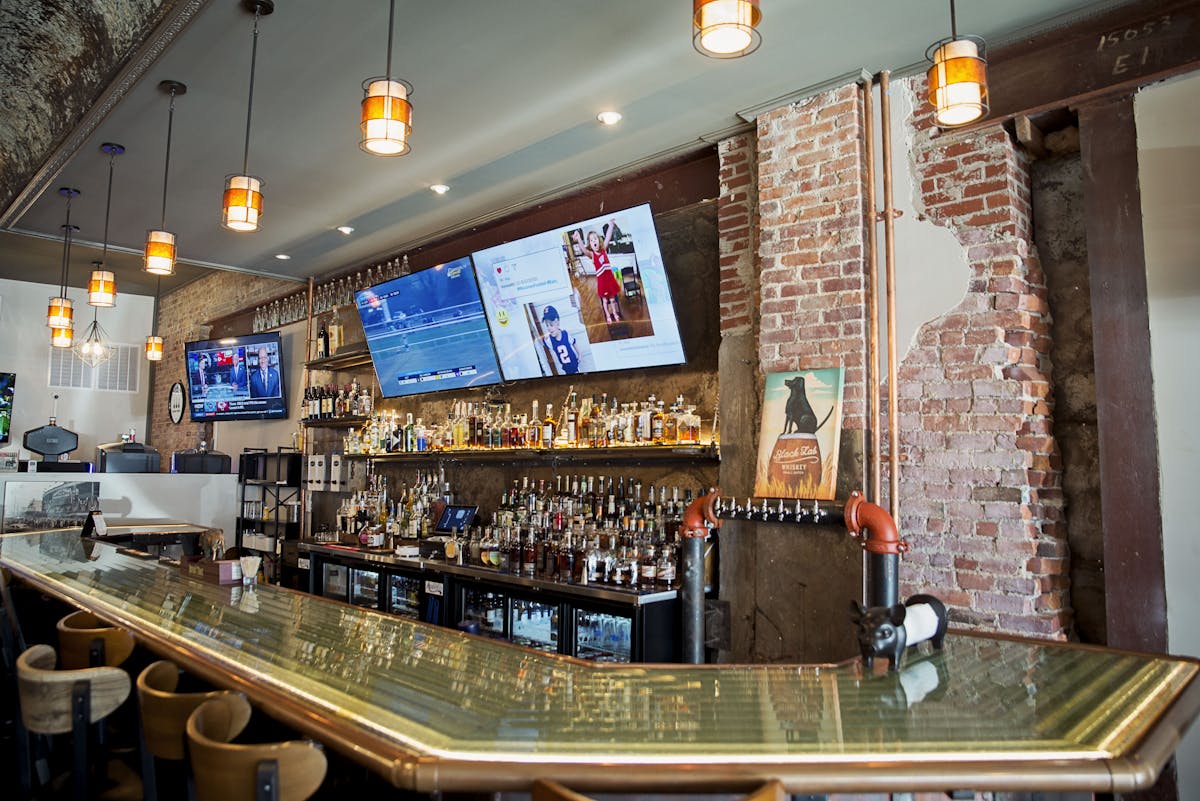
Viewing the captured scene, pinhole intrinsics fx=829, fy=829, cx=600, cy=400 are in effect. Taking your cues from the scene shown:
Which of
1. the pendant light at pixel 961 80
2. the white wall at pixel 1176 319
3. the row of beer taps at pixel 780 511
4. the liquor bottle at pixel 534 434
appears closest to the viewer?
the pendant light at pixel 961 80

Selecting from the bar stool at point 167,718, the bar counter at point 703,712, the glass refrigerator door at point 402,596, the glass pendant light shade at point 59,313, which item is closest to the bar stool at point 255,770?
the bar counter at point 703,712

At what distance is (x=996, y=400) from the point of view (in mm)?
3242

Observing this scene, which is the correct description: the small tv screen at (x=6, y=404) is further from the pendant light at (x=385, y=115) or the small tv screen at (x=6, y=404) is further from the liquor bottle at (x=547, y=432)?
the pendant light at (x=385, y=115)

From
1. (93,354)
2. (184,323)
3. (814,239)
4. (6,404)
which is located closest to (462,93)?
(814,239)

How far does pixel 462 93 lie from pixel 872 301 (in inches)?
84.8

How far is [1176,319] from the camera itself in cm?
296

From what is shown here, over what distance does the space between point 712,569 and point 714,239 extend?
1.80 metres

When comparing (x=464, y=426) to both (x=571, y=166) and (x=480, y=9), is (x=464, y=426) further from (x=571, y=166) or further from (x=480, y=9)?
(x=480, y=9)

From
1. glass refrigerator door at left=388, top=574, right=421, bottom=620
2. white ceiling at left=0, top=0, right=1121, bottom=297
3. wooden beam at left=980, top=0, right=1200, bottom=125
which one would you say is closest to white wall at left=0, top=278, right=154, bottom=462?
white ceiling at left=0, top=0, right=1121, bottom=297

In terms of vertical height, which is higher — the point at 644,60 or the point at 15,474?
the point at 644,60

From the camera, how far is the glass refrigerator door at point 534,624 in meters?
4.53

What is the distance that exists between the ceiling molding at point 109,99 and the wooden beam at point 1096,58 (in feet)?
10.4

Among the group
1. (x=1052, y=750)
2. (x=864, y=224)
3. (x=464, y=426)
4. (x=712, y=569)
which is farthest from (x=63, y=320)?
(x=1052, y=750)

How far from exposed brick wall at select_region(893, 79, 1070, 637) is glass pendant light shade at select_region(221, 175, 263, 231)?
2.76 m
